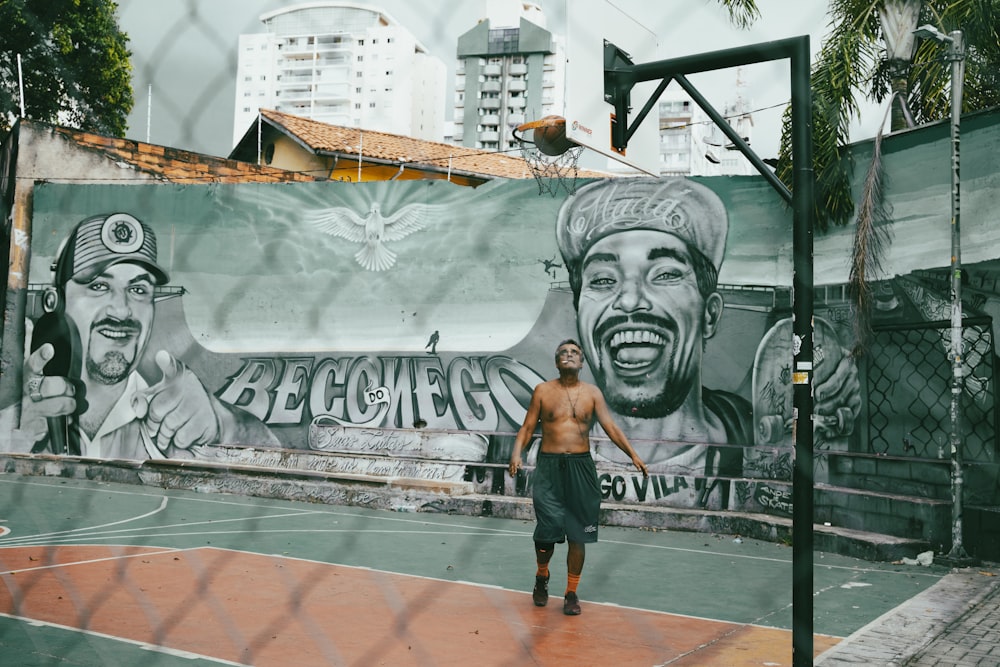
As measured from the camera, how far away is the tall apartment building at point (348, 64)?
229 centimetres

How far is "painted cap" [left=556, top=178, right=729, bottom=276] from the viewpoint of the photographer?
38.3 feet

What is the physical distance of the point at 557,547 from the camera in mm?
8422

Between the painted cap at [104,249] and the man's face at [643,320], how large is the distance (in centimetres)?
739

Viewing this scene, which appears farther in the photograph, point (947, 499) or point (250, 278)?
point (250, 278)

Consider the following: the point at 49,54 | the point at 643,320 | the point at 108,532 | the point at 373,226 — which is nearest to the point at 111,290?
the point at 373,226

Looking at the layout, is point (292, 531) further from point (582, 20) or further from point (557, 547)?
point (582, 20)

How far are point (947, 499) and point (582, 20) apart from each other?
7.19 meters

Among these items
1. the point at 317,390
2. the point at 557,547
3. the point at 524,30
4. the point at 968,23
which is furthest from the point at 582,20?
the point at 317,390

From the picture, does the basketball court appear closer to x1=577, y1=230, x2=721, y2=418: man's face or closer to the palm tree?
the palm tree

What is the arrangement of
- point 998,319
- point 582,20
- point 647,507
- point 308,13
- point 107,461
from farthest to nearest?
point 107,461
point 647,507
point 998,319
point 582,20
point 308,13

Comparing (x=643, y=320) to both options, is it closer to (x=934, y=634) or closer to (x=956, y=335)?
(x=956, y=335)

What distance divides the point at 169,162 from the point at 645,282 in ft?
29.2

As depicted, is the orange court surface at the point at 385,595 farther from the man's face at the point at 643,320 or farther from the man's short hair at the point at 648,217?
the man's short hair at the point at 648,217

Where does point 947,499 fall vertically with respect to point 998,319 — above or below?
below
